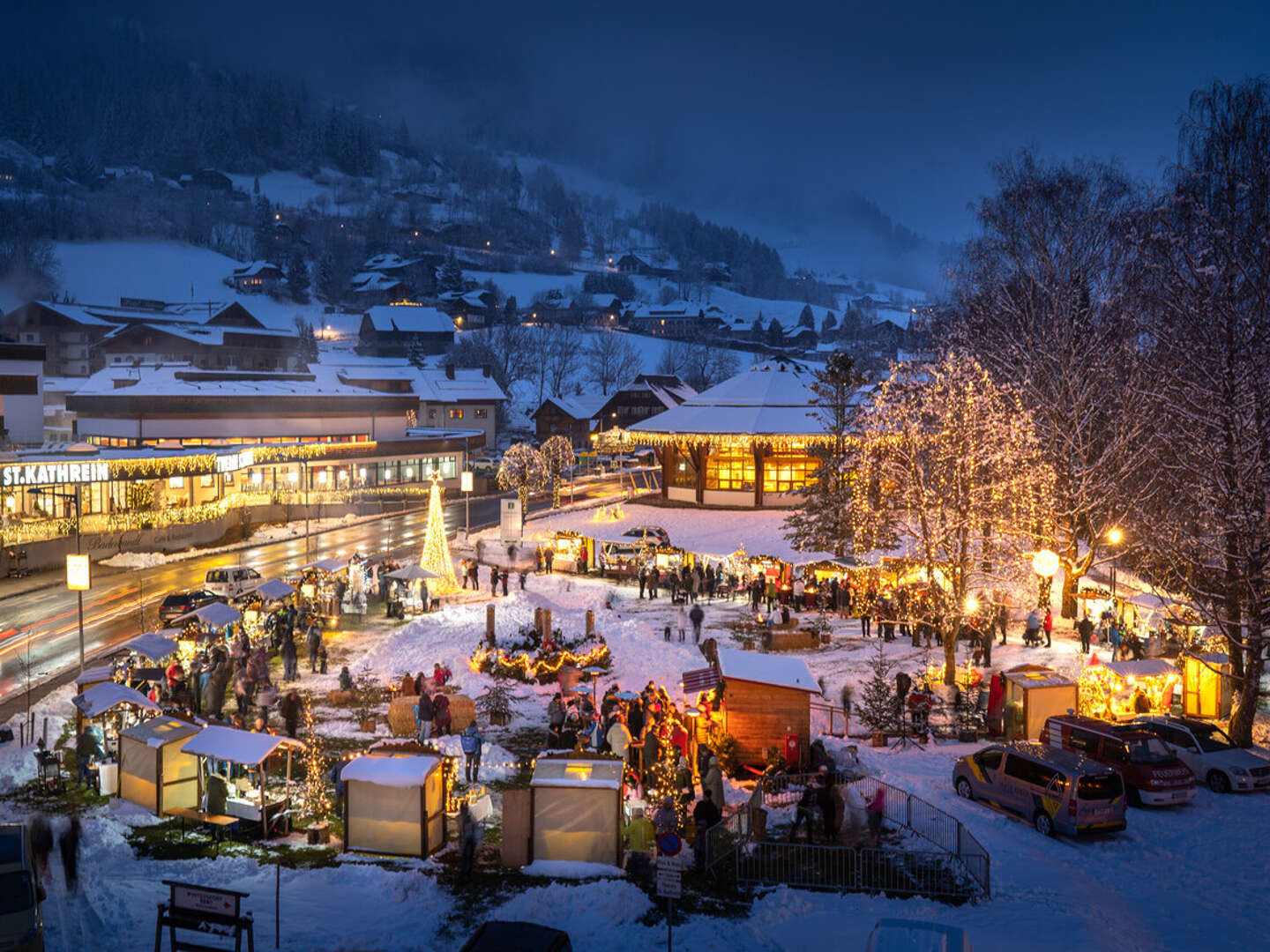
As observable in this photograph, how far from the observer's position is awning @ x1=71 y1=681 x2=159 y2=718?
720 inches

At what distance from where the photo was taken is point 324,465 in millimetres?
67062

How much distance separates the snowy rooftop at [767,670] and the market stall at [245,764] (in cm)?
855

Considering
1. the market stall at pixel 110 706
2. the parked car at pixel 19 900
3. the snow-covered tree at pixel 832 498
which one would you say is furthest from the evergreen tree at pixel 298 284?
the parked car at pixel 19 900

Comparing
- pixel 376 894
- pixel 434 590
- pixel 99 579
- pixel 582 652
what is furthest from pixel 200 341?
pixel 376 894

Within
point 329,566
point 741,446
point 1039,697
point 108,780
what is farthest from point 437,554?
point 1039,697

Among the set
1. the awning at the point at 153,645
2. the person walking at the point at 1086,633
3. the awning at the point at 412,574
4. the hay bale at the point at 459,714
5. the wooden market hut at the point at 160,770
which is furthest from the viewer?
the awning at the point at 412,574

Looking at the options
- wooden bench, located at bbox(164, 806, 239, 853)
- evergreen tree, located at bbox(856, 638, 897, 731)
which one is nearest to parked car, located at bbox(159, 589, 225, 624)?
wooden bench, located at bbox(164, 806, 239, 853)

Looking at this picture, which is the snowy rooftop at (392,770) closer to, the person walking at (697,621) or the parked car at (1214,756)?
the parked car at (1214,756)

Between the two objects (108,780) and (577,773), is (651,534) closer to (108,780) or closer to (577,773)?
(108,780)

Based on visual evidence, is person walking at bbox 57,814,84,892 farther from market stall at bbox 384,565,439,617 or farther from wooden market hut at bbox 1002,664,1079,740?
market stall at bbox 384,565,439,617

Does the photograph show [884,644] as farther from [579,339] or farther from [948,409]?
[579,339]

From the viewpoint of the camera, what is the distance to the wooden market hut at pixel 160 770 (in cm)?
1596

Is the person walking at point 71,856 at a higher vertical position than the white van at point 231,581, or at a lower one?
lower

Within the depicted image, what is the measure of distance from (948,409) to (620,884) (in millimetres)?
17717
